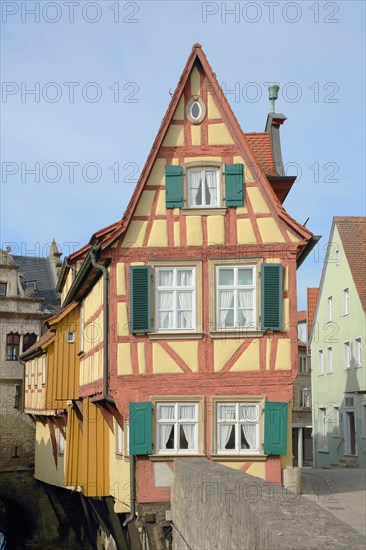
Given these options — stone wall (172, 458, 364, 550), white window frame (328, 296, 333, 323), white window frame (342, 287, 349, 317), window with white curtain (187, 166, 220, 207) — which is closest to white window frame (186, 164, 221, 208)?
window with white curtain (187, 166, 220, 207)

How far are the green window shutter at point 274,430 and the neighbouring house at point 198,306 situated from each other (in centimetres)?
2

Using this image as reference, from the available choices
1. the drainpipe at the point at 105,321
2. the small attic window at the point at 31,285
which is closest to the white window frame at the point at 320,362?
the small attic window at the point at 31,285

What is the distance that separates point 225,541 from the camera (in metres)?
9.22

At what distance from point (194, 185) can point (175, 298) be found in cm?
219

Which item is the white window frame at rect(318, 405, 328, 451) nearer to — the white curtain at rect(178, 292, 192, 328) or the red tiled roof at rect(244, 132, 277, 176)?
the red tiled roof at rect(244, 132, 277, 176)

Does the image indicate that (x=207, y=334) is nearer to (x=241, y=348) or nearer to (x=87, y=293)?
(x=241, y=348)

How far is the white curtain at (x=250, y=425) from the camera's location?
16641mm

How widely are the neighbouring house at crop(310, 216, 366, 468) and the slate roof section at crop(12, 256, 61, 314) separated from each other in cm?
1224

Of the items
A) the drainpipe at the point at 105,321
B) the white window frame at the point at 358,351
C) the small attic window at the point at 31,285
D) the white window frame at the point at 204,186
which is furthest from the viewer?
the small attic window at the point at 31,285

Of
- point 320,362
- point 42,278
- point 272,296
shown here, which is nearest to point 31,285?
point 42,278

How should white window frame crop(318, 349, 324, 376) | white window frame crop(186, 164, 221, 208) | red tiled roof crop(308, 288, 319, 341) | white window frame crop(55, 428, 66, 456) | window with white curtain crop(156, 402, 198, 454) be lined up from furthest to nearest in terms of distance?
red tiled roof crop(308, 288, 319, 341) < white window frame crop(318, 349, 324, 376) < white window frame crop(55, 428, 66, 456) < white window frame crop(186, 164, 221, 208) < window with white curtain crop(156, 402, 198, 454)

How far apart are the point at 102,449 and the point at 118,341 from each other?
401 centimetres

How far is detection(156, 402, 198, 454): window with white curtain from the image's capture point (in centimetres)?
1652

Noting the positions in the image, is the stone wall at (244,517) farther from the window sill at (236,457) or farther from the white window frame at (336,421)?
the white window frame at (336,421)
